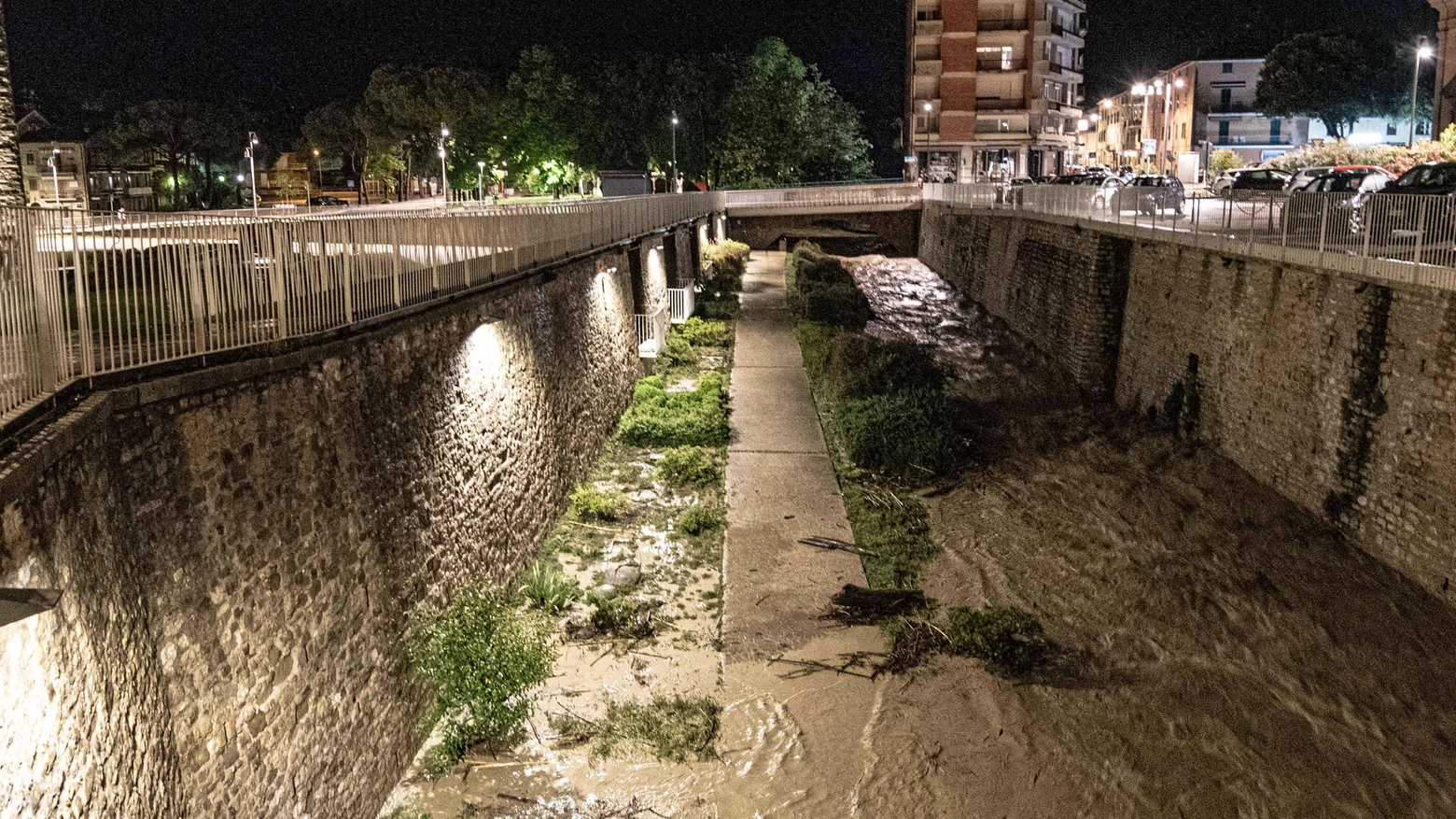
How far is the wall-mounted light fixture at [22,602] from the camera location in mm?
4875

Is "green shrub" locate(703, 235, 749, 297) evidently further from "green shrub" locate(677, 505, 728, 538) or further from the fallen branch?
the fallen branch

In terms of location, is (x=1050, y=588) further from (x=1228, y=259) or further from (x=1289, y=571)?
(x=1228, y=259)

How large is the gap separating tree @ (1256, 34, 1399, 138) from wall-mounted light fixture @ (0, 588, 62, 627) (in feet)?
217

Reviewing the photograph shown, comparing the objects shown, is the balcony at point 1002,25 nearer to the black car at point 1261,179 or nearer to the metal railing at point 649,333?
the black car at point 1261,179

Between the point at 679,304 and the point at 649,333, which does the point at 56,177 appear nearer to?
the point at 649,333

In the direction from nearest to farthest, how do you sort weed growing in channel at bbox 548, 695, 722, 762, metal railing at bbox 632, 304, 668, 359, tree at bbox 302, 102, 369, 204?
weed growing in channel at bbox 548, 695, 722, 762 < metal railing at bbox 632, 304, 668, 359 < tree at bbox 302, 102, 369, 204

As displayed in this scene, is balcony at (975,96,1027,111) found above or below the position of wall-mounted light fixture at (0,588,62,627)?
above

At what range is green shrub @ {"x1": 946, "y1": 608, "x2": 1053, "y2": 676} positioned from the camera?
12.3 meters

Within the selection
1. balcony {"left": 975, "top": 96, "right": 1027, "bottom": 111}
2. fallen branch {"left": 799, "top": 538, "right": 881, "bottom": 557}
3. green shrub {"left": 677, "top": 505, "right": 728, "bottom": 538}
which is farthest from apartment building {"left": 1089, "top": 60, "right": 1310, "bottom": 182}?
green shrub {"left": 677, "top": 505, "right": 728, "bottom": 538}

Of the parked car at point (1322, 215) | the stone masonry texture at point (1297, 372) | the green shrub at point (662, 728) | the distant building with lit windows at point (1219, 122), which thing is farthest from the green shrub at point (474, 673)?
the distant building with lit windows at point (1219, 122)

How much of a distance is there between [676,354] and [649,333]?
1444mm

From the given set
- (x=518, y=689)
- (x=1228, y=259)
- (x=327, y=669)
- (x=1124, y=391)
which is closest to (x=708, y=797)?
(x=518, y=689)

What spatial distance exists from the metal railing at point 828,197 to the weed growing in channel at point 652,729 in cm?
3952

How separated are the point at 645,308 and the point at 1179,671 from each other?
631 inches
